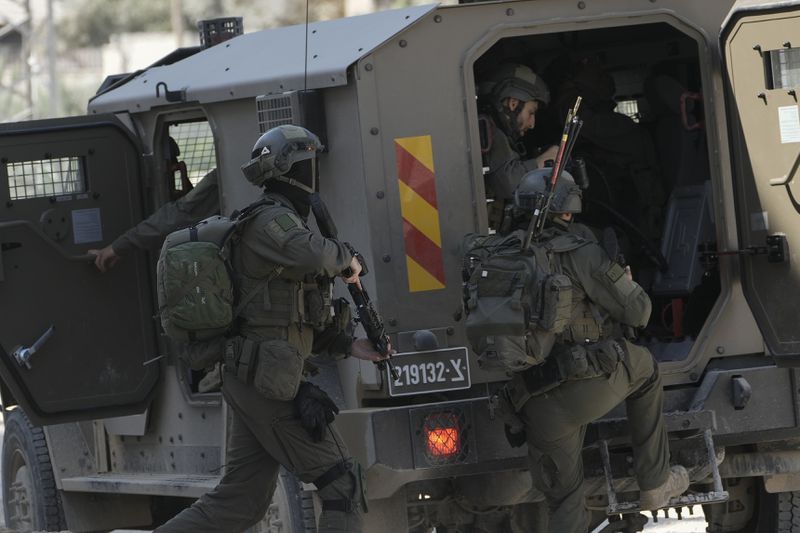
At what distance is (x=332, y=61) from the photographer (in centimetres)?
627

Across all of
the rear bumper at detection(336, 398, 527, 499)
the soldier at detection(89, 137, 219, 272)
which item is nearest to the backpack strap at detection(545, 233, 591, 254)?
the rear bumper at detection(336, 398, 527, 499)

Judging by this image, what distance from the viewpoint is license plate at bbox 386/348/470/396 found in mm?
6219

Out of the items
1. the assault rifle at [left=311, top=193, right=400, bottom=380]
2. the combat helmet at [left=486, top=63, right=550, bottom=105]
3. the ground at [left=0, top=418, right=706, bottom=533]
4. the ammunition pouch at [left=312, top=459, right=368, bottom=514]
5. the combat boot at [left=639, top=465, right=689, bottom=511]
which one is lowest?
the ground at [left=0, top=418, right=706, bottom=533]

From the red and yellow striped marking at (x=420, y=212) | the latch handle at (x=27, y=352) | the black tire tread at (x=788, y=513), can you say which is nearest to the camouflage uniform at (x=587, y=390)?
the red and yellow striped marking at (x=420, y=212)

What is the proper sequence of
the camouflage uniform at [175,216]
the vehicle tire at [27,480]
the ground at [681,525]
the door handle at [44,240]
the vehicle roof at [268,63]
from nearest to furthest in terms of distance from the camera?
1. the vehicle roof at [268,63]
2. the camouflage uniform at [175,216]
3. the door handle at [44,240]
4. the vehicle tire at [27,480]
5. the ground at [681,525]

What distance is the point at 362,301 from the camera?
240 inches

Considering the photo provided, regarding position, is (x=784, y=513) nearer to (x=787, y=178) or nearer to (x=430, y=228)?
(x=787, y=178)

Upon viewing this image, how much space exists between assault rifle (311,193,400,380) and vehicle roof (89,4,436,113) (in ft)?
1.59

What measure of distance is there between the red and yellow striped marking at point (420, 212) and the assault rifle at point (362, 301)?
23 centimetres

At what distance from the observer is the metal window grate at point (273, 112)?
6328mm

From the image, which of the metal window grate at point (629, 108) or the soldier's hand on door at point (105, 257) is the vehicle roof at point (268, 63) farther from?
the metal window grate at point (629, 108)

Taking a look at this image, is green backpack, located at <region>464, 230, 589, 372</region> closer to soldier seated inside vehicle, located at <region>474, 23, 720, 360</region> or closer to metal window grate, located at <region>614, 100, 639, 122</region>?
soldier seated inside vehicle, located at <region>474, 23, 720, 360</region>

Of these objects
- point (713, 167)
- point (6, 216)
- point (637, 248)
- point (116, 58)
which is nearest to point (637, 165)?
point (637, 248)

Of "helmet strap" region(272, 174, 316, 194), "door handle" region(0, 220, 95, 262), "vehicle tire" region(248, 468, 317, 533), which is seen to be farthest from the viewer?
"door handle" region(0, 220, 95, 262)
